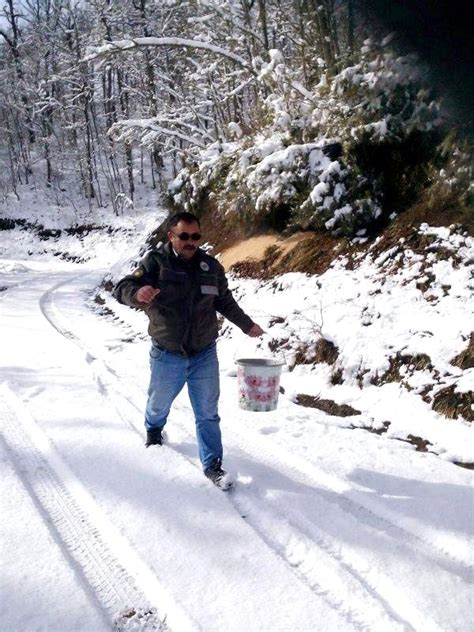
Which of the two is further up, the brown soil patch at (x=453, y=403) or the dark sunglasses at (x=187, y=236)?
the dark sunglasses at (x=187, y=236)

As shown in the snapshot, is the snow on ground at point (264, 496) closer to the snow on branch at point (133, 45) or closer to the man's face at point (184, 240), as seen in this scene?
the man's face at point (184, 240)

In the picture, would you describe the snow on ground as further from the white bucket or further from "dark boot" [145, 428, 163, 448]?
the white bucket

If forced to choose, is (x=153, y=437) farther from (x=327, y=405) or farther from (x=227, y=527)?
(x=327, y=405)

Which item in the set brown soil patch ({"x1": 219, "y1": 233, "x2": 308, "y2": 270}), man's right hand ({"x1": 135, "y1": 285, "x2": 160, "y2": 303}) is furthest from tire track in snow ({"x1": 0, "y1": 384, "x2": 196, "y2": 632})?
brown soil patch ({"x1": 219, "y1": 233, "x2": 308, "y2": 270})

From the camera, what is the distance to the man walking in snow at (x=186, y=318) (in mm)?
3709

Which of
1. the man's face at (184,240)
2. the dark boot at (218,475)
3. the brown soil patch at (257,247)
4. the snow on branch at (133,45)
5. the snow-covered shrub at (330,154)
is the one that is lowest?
the dark boot at (218,475)

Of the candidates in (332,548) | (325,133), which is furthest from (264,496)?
(325,133)

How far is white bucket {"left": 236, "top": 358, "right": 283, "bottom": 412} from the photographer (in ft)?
14.2

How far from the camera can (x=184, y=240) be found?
145 inches

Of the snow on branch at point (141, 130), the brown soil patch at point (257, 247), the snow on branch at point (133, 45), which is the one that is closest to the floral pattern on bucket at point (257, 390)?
the brown soil patch at point (257, 247)

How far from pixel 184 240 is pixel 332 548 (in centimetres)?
215

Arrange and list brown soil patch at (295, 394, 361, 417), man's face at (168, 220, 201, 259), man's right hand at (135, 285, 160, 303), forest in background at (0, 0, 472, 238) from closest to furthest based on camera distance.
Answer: man's right hand at (135, 285, 160, 303) → man's face at (168, 220, 201, 259) → forest in background at (0, 0, 472, 238) → brown soil patch at (295, 394, 361, 417)

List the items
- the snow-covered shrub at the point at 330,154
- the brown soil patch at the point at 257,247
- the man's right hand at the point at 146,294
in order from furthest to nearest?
1. the brown soil patch at the point at 257,247
2. the snow-covered shrub at the point at 330,154
3. the man's right hand at the point at 146,294

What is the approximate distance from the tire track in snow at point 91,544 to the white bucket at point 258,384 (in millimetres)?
1460
